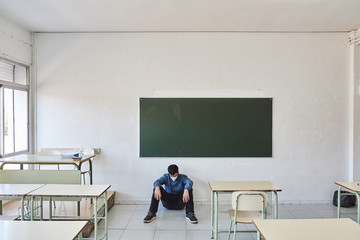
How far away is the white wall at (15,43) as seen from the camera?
383 centimetres

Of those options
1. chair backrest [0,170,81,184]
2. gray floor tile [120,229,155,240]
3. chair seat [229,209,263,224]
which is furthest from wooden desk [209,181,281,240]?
chair backrest [0,170,81,184]

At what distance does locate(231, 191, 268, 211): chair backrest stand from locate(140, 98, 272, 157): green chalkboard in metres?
1.91

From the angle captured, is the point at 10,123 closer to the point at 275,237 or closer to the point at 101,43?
the point at 101,43

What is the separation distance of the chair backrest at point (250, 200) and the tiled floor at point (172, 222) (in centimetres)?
82

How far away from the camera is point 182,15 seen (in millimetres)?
3688

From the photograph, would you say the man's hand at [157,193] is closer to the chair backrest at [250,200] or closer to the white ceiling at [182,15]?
the chair backrest at [250,200]

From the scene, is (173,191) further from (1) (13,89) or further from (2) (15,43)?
(2) (15,43)

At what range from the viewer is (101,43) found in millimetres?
4414

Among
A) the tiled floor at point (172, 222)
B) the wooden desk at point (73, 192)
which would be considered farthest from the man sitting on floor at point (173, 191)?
the wooden desk at point (73, 192)

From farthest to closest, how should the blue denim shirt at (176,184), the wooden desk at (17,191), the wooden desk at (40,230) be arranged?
the blue denim shirt at (176,184), the wooden desk at (17,191), the wooden desk at (40,230)

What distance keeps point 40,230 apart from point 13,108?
3335mm

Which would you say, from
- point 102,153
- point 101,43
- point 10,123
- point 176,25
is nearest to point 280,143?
point 176,25

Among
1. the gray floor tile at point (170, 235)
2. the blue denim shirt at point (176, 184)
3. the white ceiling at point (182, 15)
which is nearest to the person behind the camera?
the gray floor tile at point (170, 235)

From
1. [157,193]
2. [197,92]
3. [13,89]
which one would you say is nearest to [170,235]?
[157,193]
